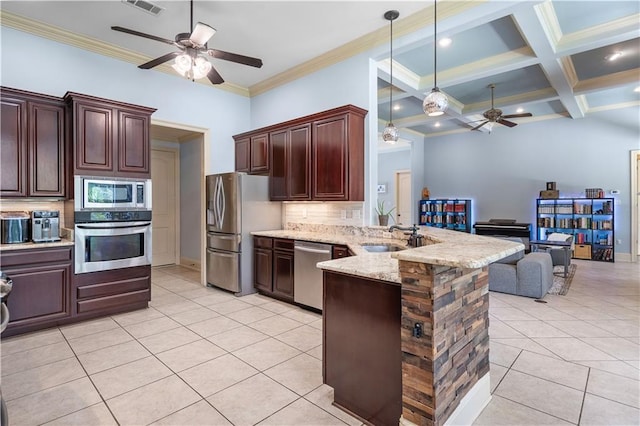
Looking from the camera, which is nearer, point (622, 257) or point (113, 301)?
point (113, 301)

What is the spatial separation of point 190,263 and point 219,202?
2482mm

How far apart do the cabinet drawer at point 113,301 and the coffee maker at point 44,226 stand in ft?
2.53

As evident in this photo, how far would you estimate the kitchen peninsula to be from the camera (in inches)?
62.2

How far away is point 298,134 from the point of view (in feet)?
14.8

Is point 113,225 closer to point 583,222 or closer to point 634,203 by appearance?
point 583,222

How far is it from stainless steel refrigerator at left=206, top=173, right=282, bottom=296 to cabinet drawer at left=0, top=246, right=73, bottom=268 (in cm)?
179

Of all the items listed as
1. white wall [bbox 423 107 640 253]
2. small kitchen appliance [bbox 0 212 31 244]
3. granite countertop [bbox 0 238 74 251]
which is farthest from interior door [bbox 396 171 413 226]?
small kitchen appliance [bbox 0 212 31 244]

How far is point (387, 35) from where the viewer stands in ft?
12.9

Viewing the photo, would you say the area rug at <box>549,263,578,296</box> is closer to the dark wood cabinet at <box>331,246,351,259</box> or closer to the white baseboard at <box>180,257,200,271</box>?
the dark wood cabinet at <box>331,246,351,259</box>

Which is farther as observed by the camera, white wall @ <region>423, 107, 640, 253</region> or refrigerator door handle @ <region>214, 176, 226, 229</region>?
white wall @ <region>423, 107, 640, 253</region>

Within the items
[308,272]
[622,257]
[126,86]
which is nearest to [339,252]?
[308,272]

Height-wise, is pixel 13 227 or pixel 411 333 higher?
pixel 13 227

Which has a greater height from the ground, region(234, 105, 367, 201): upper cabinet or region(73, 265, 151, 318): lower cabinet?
region(234, 105, 367, 201): upper cabinet

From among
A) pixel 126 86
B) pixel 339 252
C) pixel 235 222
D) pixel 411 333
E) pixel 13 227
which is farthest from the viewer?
pixel 235 222
